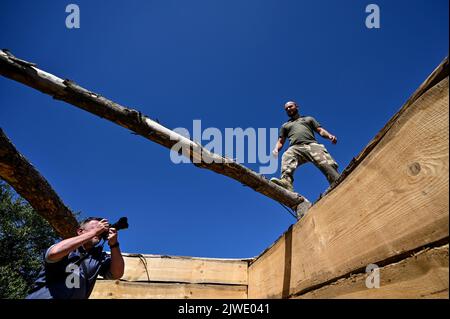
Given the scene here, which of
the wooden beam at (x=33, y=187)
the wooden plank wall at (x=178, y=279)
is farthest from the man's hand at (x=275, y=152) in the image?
the wooden beam at (x=33, y=187)

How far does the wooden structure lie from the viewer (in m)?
1.11

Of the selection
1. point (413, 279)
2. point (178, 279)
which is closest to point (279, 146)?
point (178, 279)

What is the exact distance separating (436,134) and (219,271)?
3550 millimetres

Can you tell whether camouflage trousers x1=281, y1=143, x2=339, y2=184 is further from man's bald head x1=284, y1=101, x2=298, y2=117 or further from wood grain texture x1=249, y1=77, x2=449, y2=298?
wood grain texture x1=249, y1=77, x2=449, y2=298

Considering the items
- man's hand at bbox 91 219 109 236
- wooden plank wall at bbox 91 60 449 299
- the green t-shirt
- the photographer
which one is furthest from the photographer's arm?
the green t-shirt

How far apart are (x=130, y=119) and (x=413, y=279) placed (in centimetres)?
214

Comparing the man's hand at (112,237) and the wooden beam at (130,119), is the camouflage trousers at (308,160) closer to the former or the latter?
the wooden beam at (130,119)

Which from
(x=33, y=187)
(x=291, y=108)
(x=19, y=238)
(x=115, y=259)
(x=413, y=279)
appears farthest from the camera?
(x=19, y=238)

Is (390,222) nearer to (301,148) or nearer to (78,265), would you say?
(78,265)

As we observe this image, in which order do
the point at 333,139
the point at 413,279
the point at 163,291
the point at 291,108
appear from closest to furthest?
the point at 413,279 < the point at 163,291 < the point at 333,139 < the point at 291,108

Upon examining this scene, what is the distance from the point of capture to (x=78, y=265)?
2.34 meters

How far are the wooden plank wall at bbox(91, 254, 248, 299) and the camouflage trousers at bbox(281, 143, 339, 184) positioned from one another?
60.7 inches

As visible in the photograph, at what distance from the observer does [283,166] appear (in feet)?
12.3
